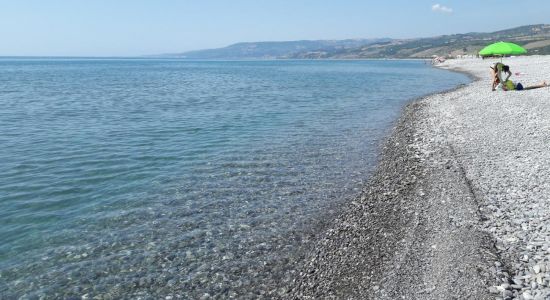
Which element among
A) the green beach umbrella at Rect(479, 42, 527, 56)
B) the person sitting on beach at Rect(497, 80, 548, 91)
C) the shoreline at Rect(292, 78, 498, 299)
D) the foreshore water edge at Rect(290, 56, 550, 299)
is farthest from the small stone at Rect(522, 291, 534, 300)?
the person sitting on beach at Rect(497, 80, 548, 91)

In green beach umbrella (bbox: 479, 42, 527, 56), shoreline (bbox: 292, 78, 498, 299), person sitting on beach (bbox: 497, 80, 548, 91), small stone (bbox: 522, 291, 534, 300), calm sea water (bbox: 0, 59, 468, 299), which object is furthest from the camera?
person sitting on beach (bbox: 497, 80, 548, 91)

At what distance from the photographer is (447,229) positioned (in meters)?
10.3

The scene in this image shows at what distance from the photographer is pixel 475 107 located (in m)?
28.6

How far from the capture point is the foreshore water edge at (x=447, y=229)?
7984 mm

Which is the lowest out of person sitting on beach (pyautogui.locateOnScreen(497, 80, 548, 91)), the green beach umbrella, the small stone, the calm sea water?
the calm sea water

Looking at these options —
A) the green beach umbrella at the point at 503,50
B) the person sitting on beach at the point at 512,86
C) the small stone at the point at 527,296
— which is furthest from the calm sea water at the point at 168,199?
the person sitting on beach at the point at 512,86

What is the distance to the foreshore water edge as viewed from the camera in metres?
7.98

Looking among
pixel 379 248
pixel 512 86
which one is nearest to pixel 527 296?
pixel 379 248

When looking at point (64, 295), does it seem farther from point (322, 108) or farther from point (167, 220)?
point (322, 108)

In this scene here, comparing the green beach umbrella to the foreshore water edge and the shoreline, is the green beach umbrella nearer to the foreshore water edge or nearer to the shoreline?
the foreshore water edge

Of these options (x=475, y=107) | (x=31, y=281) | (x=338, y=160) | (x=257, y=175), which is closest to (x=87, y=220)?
(x=31, y=281)

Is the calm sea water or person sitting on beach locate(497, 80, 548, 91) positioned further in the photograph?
person sitting on beach locate(497, 80, 548, 91)

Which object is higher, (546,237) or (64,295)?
(546,237)

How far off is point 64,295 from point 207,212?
210 inches
